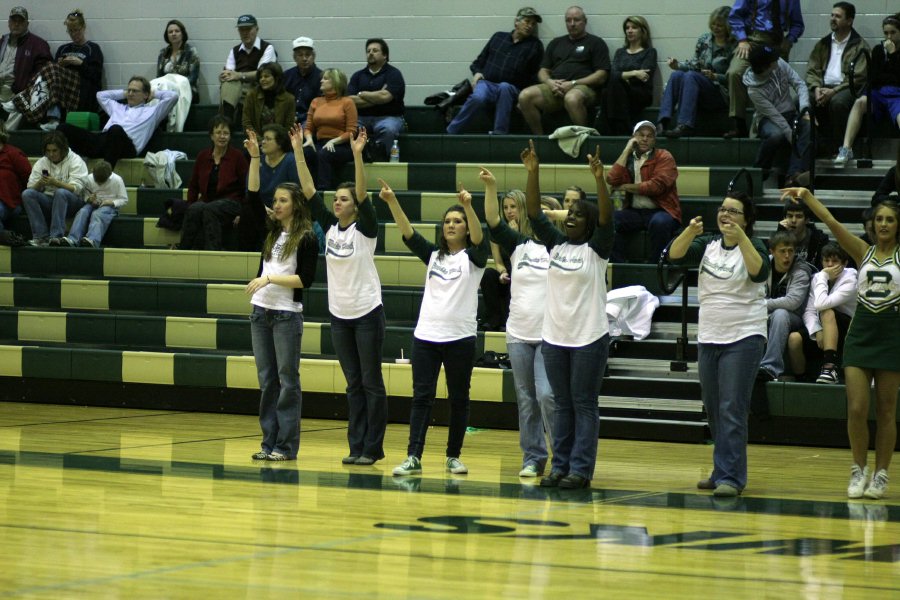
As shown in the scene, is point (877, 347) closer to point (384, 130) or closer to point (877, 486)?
point (877, 486)

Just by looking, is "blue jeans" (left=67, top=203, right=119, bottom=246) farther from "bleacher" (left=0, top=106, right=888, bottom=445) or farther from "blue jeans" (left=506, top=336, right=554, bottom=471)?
"blue jeans" (left=506, top=336, right=554, bottom=471)

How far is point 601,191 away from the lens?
6152mm

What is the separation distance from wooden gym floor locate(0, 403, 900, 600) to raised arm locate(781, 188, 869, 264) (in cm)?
121

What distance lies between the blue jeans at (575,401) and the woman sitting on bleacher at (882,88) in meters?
5.40

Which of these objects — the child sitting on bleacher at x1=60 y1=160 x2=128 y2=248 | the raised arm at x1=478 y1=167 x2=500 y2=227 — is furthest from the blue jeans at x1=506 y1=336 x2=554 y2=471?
the child sitting on bleacher at x1=60 y1=160 x2=128 y2=248

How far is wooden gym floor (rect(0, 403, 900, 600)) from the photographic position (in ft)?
13.6

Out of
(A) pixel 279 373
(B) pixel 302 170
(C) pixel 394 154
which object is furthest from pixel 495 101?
(A) pixel 279 373

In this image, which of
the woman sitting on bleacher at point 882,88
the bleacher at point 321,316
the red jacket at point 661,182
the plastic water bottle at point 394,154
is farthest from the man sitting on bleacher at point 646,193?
the plastic water bottle at point 394,154

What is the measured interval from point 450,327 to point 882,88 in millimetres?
5765

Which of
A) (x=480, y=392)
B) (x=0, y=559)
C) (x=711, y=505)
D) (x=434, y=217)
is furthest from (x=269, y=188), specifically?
(x=0, y=559)

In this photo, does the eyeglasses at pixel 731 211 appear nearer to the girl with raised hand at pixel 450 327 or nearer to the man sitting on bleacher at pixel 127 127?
the girl with raised hand at pixel 450 327

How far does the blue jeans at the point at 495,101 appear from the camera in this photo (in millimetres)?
11820

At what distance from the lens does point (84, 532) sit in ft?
16.1

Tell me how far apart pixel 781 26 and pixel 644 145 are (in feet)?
6.58
